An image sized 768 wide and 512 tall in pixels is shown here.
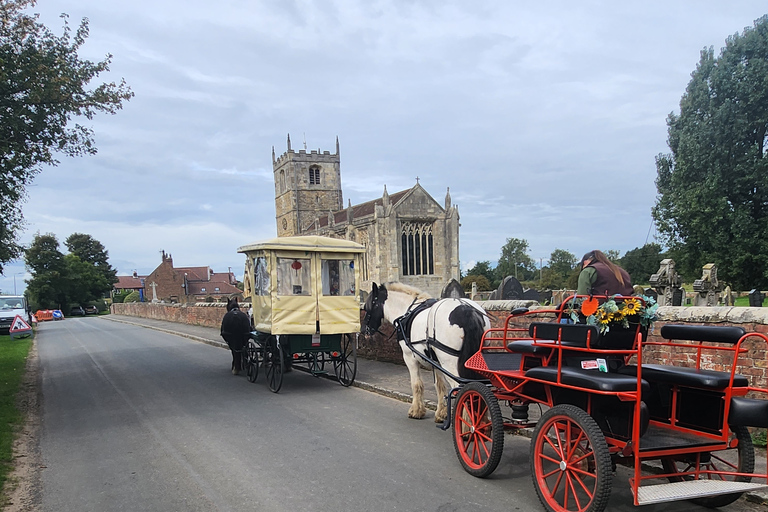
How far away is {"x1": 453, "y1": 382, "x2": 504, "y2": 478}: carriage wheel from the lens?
4.67 m

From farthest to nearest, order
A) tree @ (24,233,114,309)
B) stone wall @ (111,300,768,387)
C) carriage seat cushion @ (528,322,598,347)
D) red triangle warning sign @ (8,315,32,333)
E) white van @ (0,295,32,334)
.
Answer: tree @ (24,233,114,309), white van @ (0,295,32,334), red triangle warning sign @ (8,315,32,333), stone wall @ (111,300,768,387), carriage seat cushion @ (528,322,598,347)

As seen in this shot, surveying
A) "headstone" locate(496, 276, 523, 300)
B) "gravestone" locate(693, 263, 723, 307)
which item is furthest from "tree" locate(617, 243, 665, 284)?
"headstone" locate(496, 276, 523, 300)

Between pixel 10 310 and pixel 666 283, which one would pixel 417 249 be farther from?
pixel 666 283

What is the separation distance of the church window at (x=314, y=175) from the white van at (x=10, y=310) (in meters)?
47.8

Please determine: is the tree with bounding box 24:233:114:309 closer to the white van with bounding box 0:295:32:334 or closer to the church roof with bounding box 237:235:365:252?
the white van with bounding box 0:295:32:334

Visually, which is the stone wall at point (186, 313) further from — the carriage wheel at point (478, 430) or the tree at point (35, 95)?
the carriage wheel at point (478, 430)

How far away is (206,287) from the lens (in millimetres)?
87938

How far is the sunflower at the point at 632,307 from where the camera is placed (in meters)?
4.07

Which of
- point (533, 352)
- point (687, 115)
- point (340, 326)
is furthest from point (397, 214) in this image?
point (533, 352)

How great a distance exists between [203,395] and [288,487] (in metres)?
5.23

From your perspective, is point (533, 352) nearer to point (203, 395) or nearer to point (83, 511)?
point (83, 511)

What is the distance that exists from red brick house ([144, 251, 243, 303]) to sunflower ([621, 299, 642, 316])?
2449 inches

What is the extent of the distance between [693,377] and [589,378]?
0.74 meters

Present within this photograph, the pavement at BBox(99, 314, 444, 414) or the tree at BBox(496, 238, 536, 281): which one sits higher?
the tree at BBox(496, 238, 536, 281)
